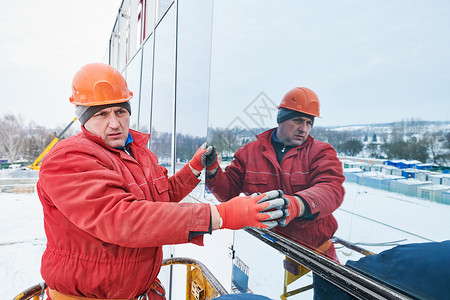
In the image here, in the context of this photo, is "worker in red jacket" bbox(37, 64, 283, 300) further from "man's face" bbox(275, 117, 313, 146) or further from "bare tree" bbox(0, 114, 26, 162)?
"bare tree" bbox(0, 114, 26, 162)

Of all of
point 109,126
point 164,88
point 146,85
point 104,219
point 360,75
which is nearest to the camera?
point 360,75

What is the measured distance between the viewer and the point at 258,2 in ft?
4.20

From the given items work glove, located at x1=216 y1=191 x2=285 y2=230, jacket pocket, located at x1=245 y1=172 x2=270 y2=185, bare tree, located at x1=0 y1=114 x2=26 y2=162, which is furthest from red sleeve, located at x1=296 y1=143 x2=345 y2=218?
bare tree, located at x1=0 y1=114 x2=26 y2=162

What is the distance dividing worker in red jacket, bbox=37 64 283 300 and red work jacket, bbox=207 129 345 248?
7.0 inches

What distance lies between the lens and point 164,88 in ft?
11.1

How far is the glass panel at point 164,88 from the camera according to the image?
3.04m

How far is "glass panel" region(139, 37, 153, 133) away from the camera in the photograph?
4.23 meters

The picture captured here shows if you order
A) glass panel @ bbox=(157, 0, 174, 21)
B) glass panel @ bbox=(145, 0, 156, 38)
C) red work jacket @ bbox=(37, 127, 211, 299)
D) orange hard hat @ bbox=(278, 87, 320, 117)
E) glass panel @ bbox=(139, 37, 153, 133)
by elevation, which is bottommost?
red work jacket @ bbox=(37, 127, 211, 299)

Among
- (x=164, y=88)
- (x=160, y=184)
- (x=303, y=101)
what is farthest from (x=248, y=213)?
(x=164, y=88)

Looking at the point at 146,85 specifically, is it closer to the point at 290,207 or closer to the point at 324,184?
the point at 290,207

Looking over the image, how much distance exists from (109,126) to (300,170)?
3.44 ft

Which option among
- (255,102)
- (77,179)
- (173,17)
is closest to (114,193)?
(77,179)

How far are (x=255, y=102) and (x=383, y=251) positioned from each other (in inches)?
33.8

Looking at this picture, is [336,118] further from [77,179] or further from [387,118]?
[77,179]
